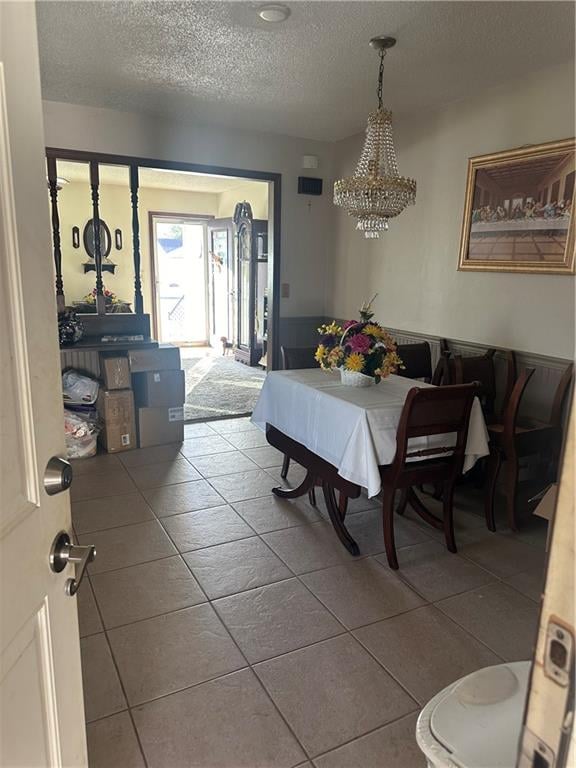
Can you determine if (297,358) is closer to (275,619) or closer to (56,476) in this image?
A: (275,619)

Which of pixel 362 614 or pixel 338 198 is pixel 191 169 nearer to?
pixel 338 198

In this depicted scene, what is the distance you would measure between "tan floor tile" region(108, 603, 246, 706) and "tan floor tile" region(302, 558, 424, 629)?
1.58ft

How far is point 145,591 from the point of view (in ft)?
7.49

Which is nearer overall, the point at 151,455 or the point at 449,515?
the point at 449,515

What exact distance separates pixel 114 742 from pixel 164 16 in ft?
9.92

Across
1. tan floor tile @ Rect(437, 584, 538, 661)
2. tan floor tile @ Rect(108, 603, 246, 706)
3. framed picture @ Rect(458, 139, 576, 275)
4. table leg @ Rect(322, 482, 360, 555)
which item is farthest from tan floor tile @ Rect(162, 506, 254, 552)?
framed picture @ Rect(458, 139, 576, 275)

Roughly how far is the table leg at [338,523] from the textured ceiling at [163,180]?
438 cm

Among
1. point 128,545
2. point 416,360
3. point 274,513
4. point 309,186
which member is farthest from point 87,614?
point 309,186

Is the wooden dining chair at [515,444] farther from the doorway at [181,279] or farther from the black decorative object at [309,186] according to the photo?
the doorway at [181,279]

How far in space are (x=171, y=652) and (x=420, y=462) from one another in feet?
4.55

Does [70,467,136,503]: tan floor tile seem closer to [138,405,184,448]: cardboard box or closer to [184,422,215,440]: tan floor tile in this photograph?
[138,405,184,448]: cardboard box

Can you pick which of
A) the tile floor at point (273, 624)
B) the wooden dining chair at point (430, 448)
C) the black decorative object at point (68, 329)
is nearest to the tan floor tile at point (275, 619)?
the tile floor at point (273, 624)

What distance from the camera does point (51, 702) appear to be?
0.93 metres

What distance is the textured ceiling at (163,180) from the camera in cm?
624
